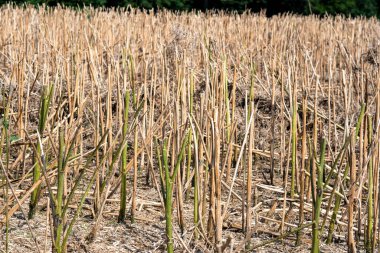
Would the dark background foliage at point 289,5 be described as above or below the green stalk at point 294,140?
above

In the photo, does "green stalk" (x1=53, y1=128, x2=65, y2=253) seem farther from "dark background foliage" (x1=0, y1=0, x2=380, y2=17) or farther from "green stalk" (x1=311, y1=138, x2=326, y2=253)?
"dark background foliage" (x1=0, y1=0, x2=380, y2=17)

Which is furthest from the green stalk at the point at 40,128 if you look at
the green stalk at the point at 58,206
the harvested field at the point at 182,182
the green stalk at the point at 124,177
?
the green stalk at the point at 58,206

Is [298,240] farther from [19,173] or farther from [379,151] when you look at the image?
[19,173]

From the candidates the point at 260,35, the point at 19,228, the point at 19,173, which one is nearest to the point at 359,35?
the point at 260,35

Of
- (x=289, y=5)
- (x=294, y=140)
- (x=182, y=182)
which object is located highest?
(x=289, y=5)

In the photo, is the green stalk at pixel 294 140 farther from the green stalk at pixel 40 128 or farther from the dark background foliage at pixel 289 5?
the dark background foliage at pixel 289 5

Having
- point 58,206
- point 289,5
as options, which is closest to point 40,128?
point 58,206

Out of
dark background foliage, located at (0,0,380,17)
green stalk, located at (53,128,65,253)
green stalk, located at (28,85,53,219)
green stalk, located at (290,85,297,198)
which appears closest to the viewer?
green stalk, located at (53,128,65,253)

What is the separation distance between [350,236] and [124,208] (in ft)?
2.56

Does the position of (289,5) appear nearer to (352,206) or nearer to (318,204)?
(352,206)

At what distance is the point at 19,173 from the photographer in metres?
2.81

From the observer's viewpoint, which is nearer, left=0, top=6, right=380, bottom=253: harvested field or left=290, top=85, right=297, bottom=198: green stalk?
left=0, top=6, right=380, bottom=253: harvested field

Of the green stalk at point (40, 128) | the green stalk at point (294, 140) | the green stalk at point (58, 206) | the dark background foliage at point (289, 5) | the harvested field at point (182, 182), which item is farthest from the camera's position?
the dark background foliage at point (289, 5)

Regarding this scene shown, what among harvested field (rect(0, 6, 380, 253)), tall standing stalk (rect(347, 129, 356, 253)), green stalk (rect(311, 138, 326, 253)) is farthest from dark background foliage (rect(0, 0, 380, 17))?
green stalk (rect(311, 138, 326, 253))
